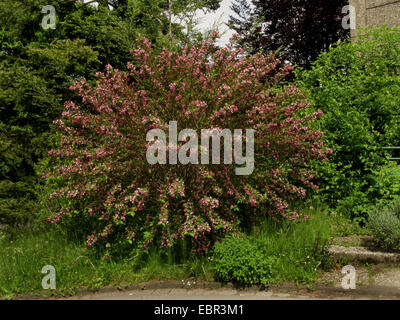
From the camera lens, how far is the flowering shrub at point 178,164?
14.3 feet

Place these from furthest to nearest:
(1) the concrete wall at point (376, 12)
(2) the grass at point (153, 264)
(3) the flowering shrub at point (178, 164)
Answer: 1. (1) the concrete wall at point (376, 12)
2. (3) the flowering shrub at point (178, 164)
3. (2) the grass at point (153, 264)

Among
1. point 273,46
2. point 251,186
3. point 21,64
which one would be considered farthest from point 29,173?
point 273,46

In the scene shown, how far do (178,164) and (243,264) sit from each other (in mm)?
1479

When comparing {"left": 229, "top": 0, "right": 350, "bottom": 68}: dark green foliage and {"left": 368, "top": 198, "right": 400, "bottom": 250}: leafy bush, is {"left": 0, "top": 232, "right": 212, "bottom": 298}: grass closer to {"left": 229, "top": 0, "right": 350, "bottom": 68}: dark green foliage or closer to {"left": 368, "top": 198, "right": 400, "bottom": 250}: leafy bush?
{"left": 368, "top": 198, "right": 400, "bottom": 250}: leafy bush

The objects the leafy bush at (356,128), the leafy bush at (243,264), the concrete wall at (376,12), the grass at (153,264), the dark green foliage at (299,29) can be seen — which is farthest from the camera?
the dark green foliage at (299,29)

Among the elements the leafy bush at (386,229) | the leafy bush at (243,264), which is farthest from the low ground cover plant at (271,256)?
the leafy bush at (386,229)

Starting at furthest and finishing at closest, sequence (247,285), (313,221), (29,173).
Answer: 1. (29,173)
2. (313,221)
3. (247,285)

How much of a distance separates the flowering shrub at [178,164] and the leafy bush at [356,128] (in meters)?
0.63

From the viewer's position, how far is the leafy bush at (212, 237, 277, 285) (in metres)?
3.95

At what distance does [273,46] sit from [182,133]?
9.92 meters

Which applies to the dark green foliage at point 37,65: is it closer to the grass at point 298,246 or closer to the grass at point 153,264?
the grass at point 153,264

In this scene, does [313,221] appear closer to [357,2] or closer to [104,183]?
[104,183]

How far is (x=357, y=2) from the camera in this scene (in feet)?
34.6

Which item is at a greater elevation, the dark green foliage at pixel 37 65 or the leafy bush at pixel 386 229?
the dark green foliage at pixel 37 65
